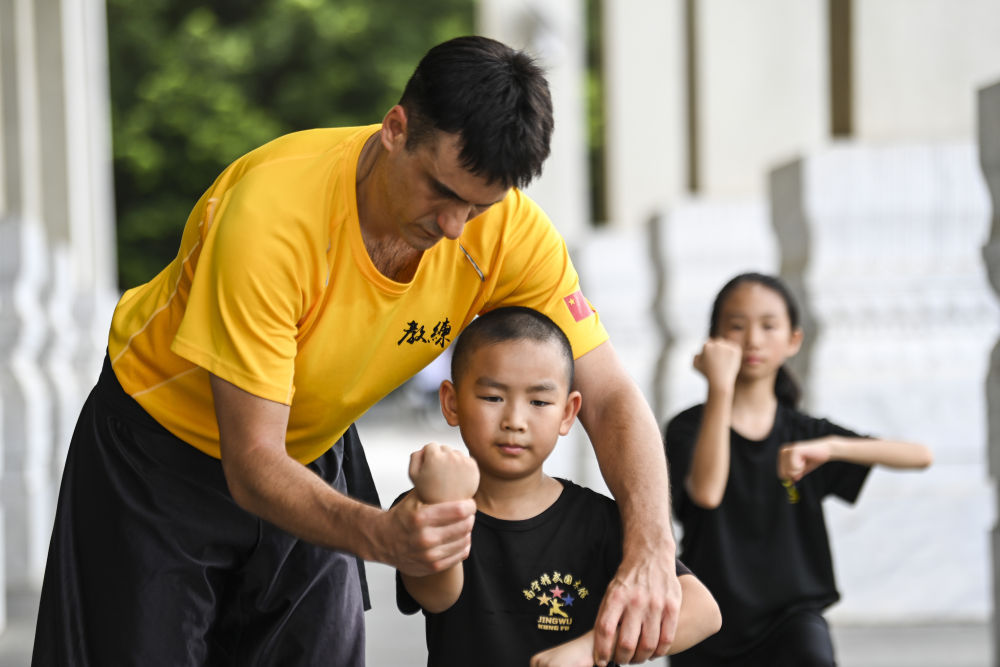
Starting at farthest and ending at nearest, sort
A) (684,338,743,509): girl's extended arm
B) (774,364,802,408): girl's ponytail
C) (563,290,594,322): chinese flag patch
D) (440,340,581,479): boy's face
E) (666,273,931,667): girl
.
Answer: (774,364,802,408): girl's ponytail
(666,273,931,667): girl
(684,338,743,509): girl's extended arm
(563,290,594,322): chinese flag patch
(440,340,581,479): boy's face

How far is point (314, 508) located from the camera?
258 cm

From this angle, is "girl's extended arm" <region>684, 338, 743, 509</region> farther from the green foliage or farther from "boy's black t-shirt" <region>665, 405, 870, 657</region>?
the green foliage

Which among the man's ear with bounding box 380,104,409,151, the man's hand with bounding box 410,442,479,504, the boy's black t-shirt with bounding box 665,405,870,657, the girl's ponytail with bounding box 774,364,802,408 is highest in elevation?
the man's ear with bounding box 380,104,409,151

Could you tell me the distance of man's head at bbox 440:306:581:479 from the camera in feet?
9.95

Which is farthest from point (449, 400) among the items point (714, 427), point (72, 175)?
point (72, 175)

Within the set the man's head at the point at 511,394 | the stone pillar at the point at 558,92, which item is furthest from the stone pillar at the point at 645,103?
the man's head at the point at 511,394

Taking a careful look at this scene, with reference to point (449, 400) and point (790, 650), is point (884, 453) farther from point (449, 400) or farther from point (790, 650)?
point (449, 400)

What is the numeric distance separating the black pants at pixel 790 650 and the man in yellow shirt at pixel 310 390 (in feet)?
3.49

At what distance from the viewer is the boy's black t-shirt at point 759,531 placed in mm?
4047

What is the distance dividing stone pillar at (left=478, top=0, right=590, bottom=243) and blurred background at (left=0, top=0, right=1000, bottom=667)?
4 centimetres

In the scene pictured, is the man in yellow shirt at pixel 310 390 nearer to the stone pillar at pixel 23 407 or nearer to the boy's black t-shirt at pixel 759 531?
the boy's black t-shirt at pixel 759 531

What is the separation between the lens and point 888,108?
6.51 meters

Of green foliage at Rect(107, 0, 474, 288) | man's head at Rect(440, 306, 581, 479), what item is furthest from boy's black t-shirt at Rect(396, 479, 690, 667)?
green foliage at Rect(107, 0, 474, 288)

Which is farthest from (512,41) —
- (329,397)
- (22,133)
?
(329,397)
